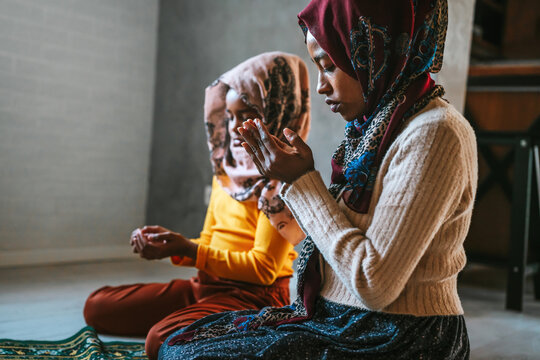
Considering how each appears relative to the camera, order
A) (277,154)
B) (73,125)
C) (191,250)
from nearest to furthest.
Answer: (277,154) < (191,250) < (73,125)

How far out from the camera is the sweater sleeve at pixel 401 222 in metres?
0.99

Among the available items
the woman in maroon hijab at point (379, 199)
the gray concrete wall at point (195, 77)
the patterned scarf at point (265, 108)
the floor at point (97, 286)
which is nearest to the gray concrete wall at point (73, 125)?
the gray concrete wall at point (195, 77)

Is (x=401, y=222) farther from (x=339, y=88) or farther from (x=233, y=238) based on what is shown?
(x=233, y=238)

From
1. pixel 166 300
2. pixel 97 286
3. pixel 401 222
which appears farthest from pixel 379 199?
pixel 97 286

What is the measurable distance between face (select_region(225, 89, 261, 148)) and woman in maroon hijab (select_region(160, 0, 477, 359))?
0.78 metres

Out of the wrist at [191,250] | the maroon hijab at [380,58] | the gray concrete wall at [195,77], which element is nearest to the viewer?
the maroon hijab at [380,58]

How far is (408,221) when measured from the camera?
991 millimetres

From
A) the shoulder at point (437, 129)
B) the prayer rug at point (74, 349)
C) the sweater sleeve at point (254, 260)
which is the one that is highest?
the shoulder at point (437, 129)

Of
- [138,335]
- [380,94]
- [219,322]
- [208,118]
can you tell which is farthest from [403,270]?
[138,335]

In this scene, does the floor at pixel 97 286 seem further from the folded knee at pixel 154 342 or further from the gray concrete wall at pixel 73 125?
the folded knee at pixel 154 342

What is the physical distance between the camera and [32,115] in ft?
11.6

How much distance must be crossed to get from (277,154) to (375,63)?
0.27m

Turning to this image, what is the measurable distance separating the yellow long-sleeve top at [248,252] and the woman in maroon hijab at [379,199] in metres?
0.61

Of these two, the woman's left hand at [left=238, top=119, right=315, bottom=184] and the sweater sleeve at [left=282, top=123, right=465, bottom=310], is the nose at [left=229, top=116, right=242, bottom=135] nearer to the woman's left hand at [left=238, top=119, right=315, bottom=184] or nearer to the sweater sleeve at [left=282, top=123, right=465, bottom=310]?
the woman's left hand at [left=238, top=119, right=315, bottom=184]
